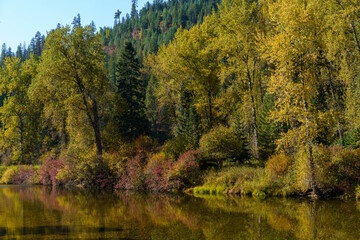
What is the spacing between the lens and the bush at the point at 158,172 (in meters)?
23.9

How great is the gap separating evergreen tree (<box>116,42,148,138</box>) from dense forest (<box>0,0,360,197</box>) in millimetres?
127

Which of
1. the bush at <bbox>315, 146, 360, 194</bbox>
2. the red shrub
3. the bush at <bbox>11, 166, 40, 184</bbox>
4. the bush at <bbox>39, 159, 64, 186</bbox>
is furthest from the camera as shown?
the red shrub

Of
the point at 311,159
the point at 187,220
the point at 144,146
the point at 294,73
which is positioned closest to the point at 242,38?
the point at 294,73

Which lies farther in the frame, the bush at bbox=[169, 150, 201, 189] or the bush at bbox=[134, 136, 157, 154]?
the bush at bbox=[134, 136, 157, 154]

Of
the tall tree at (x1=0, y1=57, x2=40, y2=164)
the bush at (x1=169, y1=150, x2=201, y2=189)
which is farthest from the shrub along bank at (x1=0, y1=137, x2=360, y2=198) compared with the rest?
the tall tree at (x1=0, y1=57, x2=40, y2=164)

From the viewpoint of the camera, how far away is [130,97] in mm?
36188

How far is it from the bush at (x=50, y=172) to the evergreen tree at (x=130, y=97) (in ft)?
25.8

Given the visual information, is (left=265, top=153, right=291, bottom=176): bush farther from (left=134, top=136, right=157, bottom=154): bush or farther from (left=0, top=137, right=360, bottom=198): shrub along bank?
(left=134, top=136, right=157, bottom=154): bush

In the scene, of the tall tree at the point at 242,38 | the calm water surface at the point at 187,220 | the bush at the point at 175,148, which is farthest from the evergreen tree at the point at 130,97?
the calm water surface at the point at 187,220

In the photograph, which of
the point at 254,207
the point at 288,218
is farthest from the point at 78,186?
the point at 288,218

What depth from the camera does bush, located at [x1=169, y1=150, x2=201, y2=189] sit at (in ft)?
75.6

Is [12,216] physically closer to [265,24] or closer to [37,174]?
[37,174]

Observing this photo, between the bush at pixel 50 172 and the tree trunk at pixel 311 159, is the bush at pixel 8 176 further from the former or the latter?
the tree trunk at pixel 311 159

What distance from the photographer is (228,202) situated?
56.3 ft
